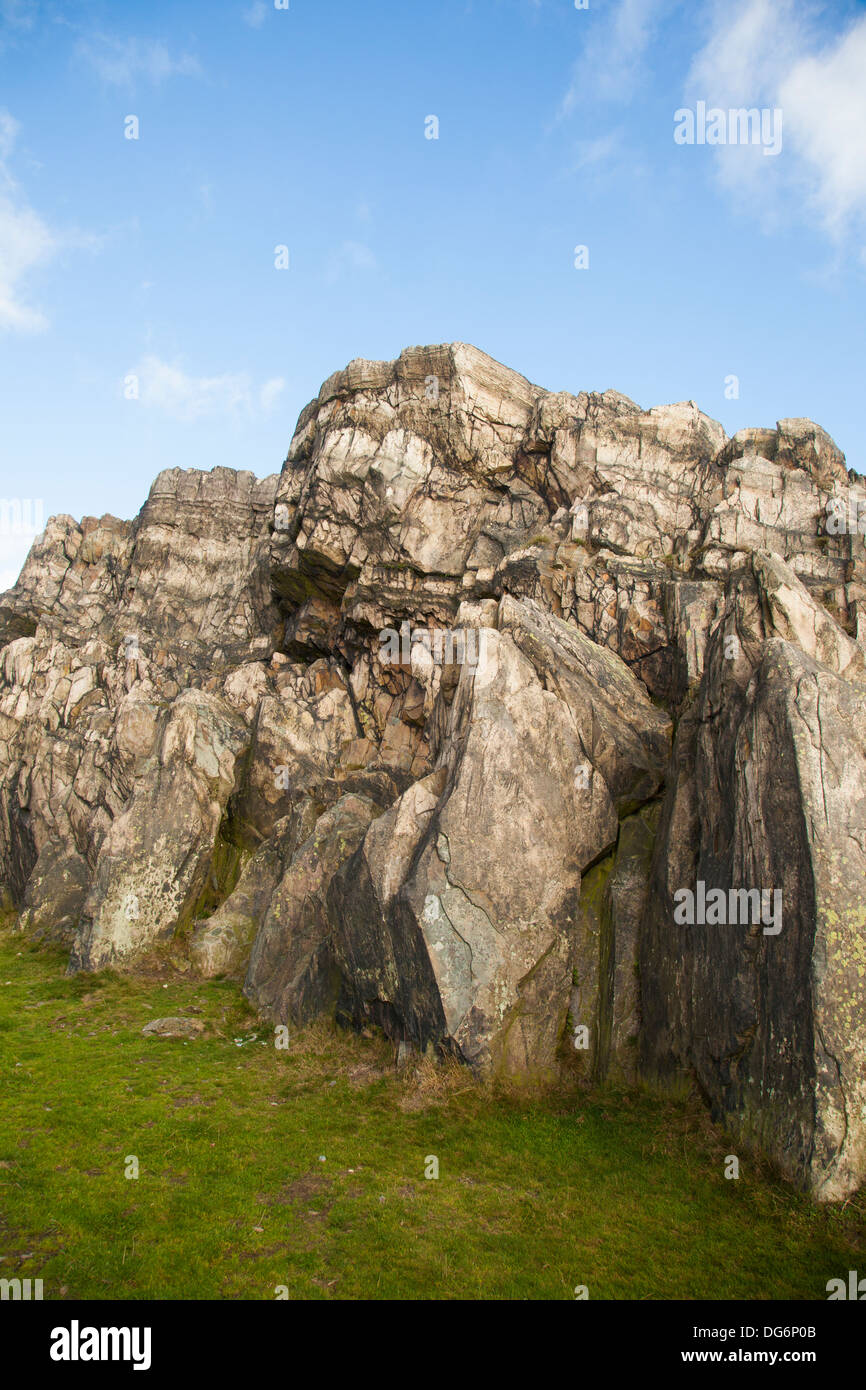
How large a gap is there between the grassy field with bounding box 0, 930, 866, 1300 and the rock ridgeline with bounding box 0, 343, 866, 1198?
50.1 inches

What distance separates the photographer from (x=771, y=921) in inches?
619

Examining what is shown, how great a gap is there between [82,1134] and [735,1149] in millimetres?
14310

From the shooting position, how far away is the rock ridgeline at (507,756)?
53.3 ft

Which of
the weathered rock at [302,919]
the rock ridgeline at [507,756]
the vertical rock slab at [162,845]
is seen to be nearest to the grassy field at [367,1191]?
the rock ridgeline at [507,756]

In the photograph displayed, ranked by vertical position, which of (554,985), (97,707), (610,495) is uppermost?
(610,495)

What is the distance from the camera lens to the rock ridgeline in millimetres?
16234

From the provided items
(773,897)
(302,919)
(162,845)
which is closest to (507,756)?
(773,897)

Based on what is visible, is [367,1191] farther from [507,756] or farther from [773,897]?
[507,756]

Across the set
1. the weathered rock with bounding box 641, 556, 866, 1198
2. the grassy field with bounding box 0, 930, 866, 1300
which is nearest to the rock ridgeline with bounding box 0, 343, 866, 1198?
the weathered rock with bounding box 641, 556, 866, 1198

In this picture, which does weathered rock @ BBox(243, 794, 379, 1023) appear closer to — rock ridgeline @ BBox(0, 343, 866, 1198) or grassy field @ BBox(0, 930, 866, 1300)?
rock ridgeline @ BBox(0, 343, 866, 1198)

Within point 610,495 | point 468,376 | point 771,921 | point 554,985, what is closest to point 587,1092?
point 554,985

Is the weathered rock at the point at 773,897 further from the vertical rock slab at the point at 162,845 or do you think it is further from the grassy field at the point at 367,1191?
the vertical rock slab at the point at 162,845

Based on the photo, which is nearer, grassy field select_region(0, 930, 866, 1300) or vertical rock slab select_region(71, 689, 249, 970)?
grassy field select_region(0, 930, 866, 1300)
